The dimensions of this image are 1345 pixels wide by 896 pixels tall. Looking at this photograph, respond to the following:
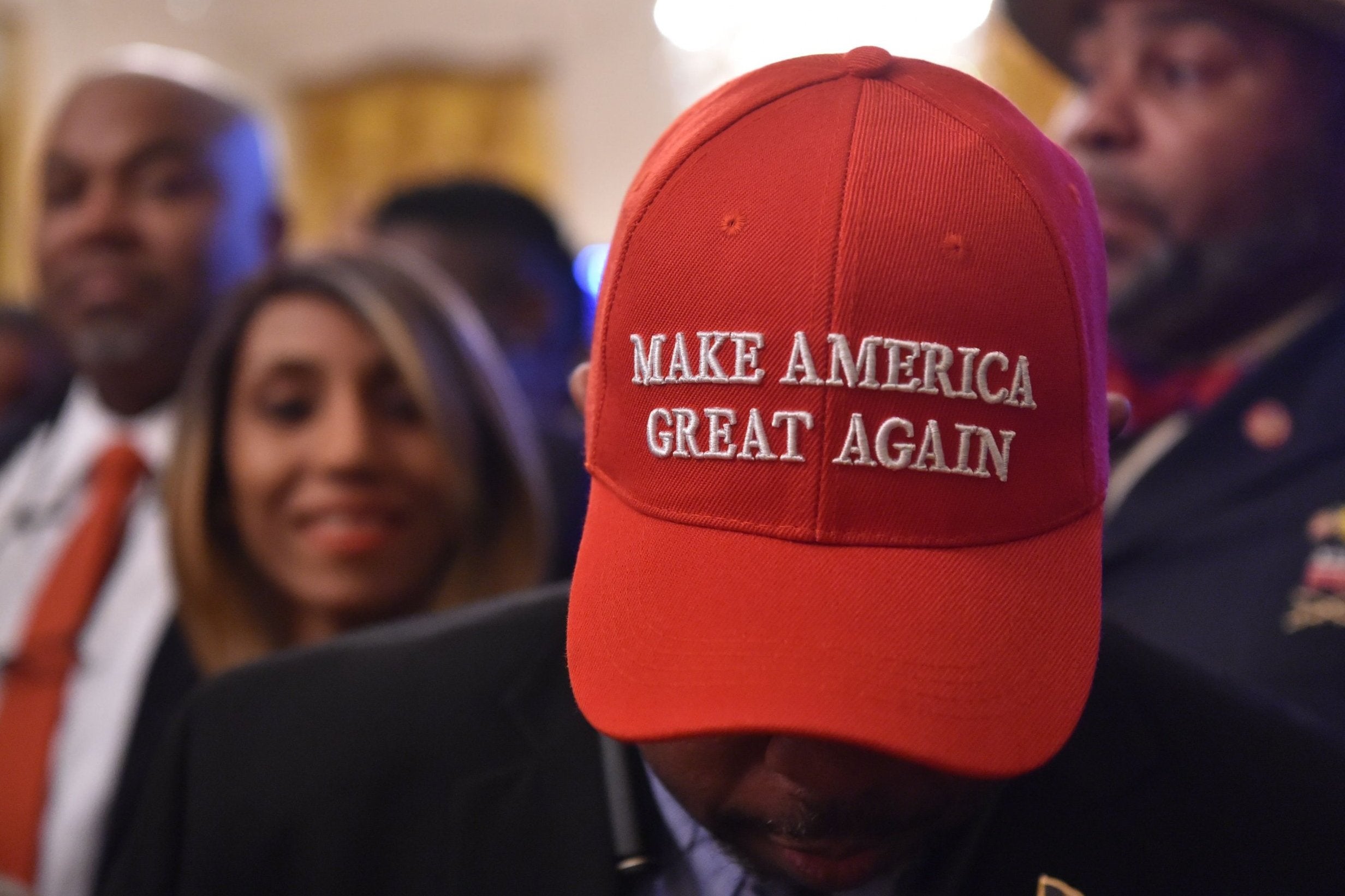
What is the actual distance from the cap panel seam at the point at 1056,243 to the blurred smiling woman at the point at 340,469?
2.90 ft

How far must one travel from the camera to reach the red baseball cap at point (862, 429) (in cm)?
72

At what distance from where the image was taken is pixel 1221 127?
1.50 m

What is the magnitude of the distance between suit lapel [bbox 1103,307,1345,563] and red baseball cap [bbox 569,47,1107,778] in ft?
2.52

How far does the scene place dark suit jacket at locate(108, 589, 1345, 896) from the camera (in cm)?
87

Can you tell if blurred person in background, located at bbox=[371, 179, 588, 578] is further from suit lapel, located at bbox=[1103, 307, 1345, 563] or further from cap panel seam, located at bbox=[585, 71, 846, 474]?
cap panel seam, located at bbox=[585, 71, 846, 474]

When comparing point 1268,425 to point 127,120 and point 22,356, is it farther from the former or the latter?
point 22,356

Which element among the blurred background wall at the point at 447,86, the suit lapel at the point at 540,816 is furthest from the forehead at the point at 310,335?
the blurred background wall at the point at 447,86

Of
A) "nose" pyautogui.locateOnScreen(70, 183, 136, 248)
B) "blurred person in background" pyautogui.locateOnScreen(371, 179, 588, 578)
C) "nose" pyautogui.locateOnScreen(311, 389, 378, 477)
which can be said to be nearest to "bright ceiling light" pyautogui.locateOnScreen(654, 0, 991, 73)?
"blurred person in background" pyautogui.locateOnScreen(371, 179, 588, 578)

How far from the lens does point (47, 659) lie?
5.15ft

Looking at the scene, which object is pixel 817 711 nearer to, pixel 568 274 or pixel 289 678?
pixel 289 678

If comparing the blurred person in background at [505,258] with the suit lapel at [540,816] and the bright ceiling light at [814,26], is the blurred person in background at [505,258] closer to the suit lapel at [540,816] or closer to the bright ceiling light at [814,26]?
the suit lapel at [540,816]

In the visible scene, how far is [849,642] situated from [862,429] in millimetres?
132

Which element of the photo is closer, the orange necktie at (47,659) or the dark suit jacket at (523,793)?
the dark suit jacket at (523,793)

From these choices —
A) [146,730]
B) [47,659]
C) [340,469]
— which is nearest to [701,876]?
[340,469]
